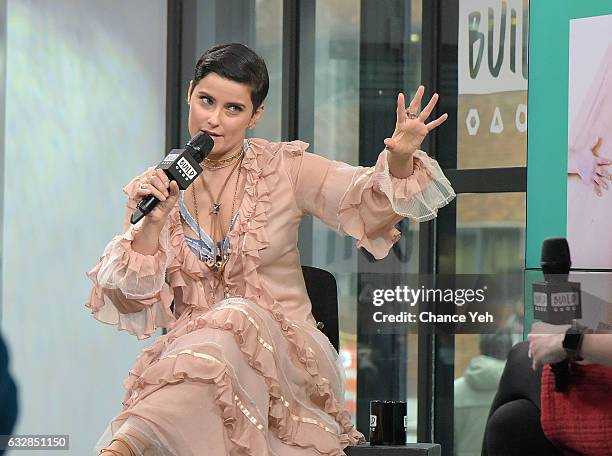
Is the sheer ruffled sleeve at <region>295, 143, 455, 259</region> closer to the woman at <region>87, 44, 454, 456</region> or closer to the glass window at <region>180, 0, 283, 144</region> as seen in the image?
the woman at <region>87, 44, 454, 456</region>

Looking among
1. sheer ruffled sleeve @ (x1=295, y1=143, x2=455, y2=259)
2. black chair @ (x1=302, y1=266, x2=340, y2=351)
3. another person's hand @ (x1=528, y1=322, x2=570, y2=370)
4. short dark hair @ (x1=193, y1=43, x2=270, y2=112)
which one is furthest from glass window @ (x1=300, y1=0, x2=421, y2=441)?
another person's hand @ (x1=528, y1=322, x2=570, y2=370)

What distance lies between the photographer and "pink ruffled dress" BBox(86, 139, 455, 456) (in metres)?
2.27

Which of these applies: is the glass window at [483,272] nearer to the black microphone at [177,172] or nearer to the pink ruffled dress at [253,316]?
the pink ruffled dress at [253,316]

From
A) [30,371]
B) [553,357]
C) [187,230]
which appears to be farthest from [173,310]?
[30,371]

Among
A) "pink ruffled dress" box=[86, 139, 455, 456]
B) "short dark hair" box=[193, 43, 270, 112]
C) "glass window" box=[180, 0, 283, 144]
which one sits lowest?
"pink ruffled dress" box=[86, 139, 455, 456]

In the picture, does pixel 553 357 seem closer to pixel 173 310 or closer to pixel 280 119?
pixel 173 310

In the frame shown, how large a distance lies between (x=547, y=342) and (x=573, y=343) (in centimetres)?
6

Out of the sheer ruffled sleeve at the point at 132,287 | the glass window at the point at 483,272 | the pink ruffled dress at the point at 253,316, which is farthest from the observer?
the glass window at the point at 483,272

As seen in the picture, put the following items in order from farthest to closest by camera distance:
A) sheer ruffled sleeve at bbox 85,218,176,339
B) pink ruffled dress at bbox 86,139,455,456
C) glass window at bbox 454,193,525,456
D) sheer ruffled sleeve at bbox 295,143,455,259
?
1. glass window at bbox 454,193,525,456
2. sheer ruffled sleeve at bbox 295,143,455,259
3. sheer ruffled sleeve at bbox 85,218,176,339
4. pink ruffled dress at bbox 86,139,455,456

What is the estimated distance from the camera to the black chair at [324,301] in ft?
10.1

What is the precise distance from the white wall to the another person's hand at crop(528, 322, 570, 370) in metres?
3.67

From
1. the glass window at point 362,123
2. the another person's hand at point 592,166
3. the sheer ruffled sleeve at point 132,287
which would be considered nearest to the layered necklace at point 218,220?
the sheer ruffled sleeve at point 132,287

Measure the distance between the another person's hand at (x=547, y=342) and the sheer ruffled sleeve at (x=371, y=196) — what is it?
0.71 meters

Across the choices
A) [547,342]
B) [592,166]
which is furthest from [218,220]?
[592,166]
